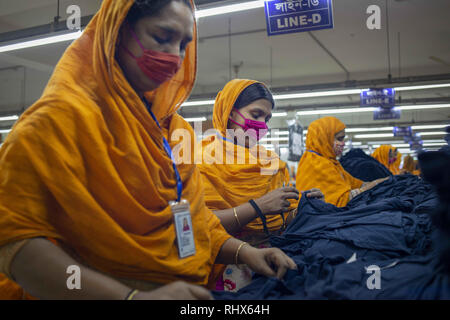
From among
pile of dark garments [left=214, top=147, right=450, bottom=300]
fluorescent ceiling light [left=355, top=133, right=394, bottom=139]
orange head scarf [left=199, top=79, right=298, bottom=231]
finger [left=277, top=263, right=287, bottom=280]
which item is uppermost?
fluorescent ceiling light [left=355, top=133, right=394, bottom=139]

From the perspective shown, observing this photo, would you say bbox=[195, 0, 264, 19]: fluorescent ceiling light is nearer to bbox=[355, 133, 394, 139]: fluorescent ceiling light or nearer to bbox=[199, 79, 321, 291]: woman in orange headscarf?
bbox=[199, 79, 321, 291]: woman in orange headscarf

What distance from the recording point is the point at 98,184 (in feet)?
2.79

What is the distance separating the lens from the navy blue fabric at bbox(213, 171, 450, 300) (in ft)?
2.74

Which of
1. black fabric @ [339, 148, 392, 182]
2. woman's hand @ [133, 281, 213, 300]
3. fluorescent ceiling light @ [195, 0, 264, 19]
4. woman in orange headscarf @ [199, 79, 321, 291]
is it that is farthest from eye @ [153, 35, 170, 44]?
black fabric @ [339, 148, 392, 182]

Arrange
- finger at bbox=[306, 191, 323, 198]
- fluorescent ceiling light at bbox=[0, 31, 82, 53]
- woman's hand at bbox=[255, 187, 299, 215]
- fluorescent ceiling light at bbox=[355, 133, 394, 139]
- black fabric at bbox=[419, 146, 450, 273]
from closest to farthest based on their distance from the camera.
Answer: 1. black fabric at bbox=[419, 146, 450, 273]
2. woman's hand at bbox=[255, 187, 299, 215]
3. finger at bbox=[306, 191, 323, 198]
4. fluorescent ceiling light at bbox=[0, 31, 82, 53]
5. fluorescent ceiling light at bbox=[355, 133, 394, 139]

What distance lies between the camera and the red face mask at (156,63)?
0.95 meters

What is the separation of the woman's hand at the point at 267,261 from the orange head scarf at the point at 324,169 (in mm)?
2012

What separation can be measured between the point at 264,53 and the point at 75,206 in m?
9.38

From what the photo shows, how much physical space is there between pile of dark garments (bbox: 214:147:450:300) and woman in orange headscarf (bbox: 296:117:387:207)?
1.16 m

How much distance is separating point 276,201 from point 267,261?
0.61m

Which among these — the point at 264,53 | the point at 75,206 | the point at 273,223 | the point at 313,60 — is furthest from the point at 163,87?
the point at 313,60

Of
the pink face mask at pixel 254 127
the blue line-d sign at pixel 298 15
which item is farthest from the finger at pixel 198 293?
the blue line-d sign at pixel 298 15

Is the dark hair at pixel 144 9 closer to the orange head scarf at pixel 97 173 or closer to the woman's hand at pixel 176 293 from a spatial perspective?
the orange head scarf at pixel 97 173

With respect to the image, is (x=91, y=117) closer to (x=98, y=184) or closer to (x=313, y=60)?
(x=98, y=184)
